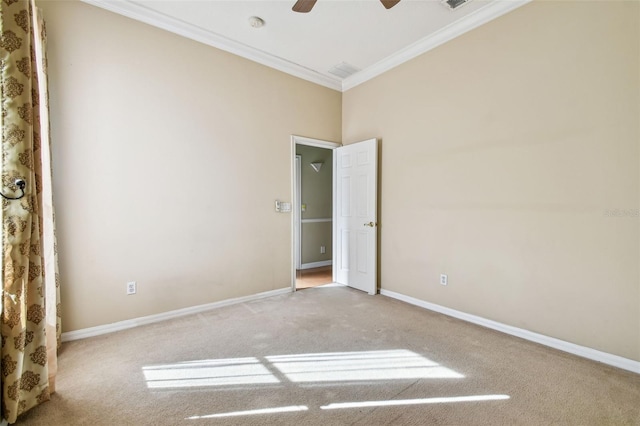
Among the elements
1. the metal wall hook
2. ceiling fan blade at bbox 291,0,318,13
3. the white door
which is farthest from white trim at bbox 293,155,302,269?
the metal wall hook

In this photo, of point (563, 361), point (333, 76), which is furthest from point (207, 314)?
point (333, 76)

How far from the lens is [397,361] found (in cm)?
229

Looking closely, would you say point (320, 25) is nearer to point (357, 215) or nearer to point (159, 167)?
point (159, 167)

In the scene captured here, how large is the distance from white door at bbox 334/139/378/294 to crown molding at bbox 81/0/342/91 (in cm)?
119

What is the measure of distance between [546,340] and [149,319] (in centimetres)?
377

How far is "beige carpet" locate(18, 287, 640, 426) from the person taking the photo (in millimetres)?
1692

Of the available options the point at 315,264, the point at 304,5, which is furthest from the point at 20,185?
the point at 315,264

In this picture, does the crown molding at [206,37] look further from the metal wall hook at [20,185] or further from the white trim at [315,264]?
the white trim at [315,264]

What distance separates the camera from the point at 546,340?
100 inches

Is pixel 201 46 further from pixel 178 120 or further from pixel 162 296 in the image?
pixel 162 296

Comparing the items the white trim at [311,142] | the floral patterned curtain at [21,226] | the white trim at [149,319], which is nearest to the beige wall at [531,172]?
the white trim at [311,142]

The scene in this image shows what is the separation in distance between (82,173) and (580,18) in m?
4.44

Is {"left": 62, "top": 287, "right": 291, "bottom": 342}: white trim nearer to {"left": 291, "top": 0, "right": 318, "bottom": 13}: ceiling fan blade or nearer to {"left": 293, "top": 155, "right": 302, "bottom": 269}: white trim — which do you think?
{"left": 293, "top": 155, "right": 302, "bottom": 269}: white trim

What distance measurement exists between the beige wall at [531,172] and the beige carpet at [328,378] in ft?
1.38
